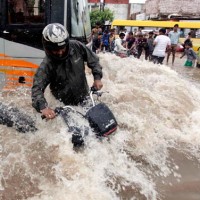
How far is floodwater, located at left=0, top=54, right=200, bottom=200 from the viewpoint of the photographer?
11.2ft

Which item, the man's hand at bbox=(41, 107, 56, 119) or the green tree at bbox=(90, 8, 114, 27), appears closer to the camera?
the man's hand at bbox=(41, 107, 56, 119)

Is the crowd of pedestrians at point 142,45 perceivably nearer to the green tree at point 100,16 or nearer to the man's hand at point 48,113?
the man's hand at point 48,113

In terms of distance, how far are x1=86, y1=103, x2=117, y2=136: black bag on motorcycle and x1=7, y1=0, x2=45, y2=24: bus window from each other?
261 cm

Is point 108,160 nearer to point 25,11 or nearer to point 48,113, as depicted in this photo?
point 48,113

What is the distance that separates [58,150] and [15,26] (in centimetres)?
262

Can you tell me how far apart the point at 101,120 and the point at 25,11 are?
A: 2.93 meters

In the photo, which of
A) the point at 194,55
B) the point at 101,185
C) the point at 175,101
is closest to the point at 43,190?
the point at 101,185

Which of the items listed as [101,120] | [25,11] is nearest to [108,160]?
[101,120]

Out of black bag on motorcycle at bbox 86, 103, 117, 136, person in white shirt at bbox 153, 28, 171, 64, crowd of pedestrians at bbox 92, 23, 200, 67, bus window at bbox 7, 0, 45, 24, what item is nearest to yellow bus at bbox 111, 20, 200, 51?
crowd of pedestrians at bbox 92, 23, 200, 67

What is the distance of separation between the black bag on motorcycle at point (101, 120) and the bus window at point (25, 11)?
103 inches

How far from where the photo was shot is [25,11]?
216 inches

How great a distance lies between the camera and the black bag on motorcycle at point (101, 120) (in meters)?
3.44

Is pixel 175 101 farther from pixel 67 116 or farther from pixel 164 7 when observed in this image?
pixel 164 7

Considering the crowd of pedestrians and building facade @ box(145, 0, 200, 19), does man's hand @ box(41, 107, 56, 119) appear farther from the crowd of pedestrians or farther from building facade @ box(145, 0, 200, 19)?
building facade @ box(145, 0, 200, 19)
